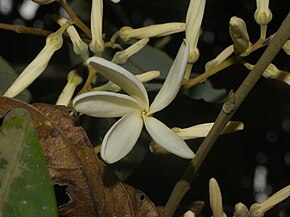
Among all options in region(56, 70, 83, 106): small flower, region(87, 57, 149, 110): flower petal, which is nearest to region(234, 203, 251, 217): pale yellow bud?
region(87, 57, 149, 110): flower petal

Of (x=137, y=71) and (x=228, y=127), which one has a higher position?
(x=137, y=71)

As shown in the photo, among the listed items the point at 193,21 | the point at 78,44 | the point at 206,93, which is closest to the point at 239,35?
the point at 193,21

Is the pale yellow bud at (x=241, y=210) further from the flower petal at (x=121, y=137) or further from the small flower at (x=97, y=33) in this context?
the small flower at (x=97, y=33)

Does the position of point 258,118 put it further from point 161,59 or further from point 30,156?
point 30,156

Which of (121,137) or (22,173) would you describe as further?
(121,137)

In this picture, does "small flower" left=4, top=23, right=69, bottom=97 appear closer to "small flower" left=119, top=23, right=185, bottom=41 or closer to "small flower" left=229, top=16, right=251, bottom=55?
"small flower" left=119, top=23, right=185, bottom=41

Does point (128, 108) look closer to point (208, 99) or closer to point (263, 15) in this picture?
point (263, 15)

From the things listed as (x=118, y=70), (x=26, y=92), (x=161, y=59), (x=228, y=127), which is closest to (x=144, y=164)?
(x=161, y=59)
